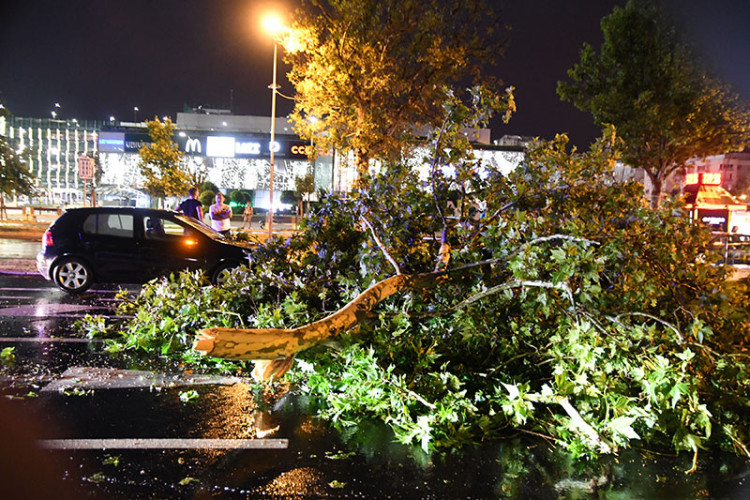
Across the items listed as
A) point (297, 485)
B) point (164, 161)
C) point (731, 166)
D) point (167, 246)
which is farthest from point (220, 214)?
point (731, 166)

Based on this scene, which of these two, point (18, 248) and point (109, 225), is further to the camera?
point (18, 248)

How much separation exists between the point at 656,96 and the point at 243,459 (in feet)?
79.0

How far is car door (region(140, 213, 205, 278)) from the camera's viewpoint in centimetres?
897

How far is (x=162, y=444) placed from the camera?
358cm

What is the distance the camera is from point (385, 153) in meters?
16.9

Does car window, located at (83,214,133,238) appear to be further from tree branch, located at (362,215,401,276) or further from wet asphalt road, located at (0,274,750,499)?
tree branch, located at (362,215,401,276)

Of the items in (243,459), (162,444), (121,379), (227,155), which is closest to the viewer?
(243,459)

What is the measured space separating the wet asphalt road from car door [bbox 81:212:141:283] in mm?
4437

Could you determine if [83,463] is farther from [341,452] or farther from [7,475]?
[341,452]

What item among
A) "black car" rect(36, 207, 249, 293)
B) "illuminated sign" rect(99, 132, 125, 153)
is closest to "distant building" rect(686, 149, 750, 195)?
"illuminated sign" rect(99, 132, 125, 153)

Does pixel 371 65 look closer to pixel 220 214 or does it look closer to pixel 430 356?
pixel 220 214

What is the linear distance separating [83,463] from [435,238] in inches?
163

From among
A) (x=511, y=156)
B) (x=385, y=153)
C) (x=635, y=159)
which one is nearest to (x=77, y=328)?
(x=385, y=153)

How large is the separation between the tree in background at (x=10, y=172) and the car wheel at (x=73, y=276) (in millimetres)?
25540
